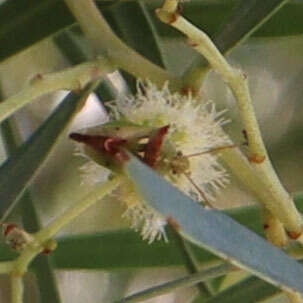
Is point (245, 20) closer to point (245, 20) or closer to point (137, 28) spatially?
point (245, 20)

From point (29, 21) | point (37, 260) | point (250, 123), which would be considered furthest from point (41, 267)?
point (250, 123)

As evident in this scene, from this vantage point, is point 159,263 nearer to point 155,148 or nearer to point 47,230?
point 47,230

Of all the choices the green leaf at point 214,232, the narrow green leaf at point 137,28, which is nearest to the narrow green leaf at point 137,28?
the narrow green leaf at point 137,28

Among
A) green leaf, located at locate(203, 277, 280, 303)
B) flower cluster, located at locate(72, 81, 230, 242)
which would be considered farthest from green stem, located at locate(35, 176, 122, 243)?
green leaf, located at locate(203, 277, 280, 303)

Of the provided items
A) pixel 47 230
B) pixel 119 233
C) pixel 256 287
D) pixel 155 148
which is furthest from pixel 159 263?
pixel 155 148

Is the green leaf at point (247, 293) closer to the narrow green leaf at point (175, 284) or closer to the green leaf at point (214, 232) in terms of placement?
the narrow green leaf at point (175, 284)

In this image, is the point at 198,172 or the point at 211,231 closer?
the point at 211,231
